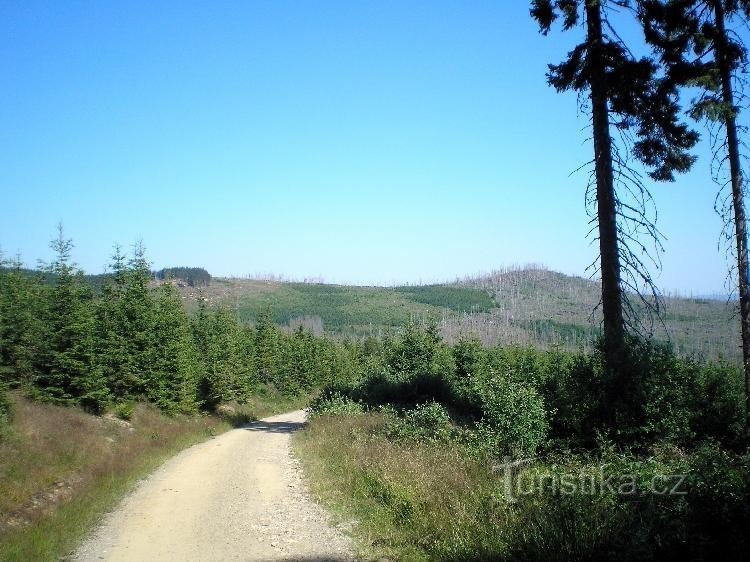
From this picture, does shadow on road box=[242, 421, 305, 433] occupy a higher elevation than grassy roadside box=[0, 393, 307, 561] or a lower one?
lower

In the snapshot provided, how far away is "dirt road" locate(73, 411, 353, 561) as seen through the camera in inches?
299

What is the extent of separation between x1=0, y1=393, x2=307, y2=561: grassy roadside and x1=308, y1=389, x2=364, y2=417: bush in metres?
5.33

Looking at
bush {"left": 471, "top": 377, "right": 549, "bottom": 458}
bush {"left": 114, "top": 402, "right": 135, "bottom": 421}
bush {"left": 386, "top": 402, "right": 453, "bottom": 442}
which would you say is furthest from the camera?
bush {"left": 114, "top": 402, "right": 135, "bottom": 421}

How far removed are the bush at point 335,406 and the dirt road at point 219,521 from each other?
17.1ft

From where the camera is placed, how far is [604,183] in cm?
1168

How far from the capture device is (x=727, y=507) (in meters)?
5.27

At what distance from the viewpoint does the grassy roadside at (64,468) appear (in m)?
8.77

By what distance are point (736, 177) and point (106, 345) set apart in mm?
24625

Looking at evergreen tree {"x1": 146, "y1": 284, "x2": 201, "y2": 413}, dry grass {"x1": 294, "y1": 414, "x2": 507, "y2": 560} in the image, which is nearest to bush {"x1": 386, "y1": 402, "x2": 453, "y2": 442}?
dry grass {"x1": 294, "y1": 414, "x2": 507, "y2": 560}

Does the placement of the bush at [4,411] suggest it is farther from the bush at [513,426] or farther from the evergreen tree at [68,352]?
the bush at [513,426]

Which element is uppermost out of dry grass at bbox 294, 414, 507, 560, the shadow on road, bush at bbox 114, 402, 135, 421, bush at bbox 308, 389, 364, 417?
dry grass at bbox 294, 414, 507, 560

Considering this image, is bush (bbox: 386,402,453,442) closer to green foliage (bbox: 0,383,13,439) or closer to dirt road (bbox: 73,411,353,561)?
dirt road (bbox: 73,411,353,561)

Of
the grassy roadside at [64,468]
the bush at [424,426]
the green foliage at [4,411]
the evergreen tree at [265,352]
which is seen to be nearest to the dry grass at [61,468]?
the grassy roadside at [64,468]

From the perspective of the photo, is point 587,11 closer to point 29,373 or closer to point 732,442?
point 732,442
